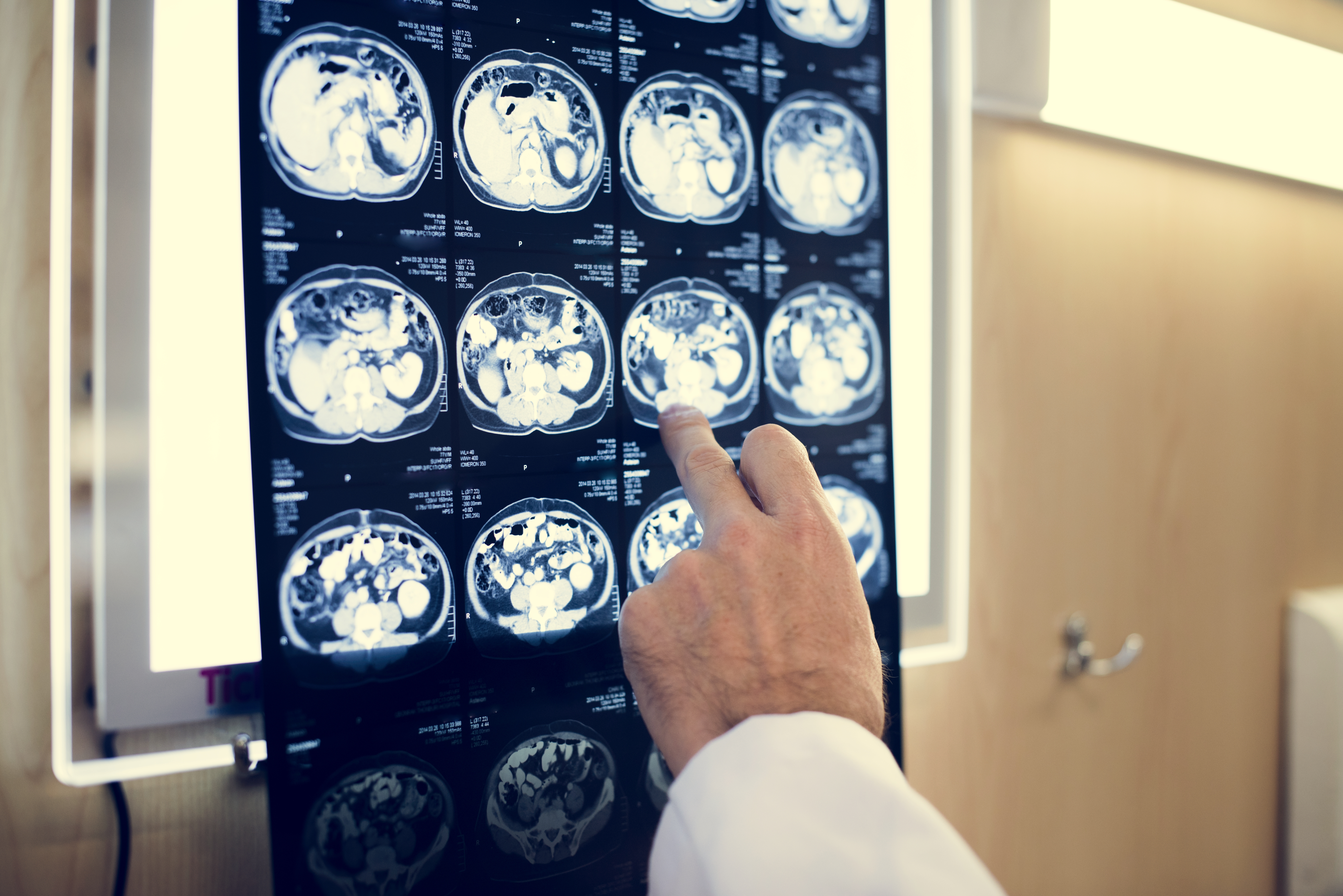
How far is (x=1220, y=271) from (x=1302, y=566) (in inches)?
23.6

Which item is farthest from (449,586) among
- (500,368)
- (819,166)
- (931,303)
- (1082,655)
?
(1082,655)

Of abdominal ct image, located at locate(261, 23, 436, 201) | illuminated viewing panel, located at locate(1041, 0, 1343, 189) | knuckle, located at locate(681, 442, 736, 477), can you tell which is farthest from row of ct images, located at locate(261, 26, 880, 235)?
illuminated viewing panel, located at locate(1041, 0, 1343, 189)

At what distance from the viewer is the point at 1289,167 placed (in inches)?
46.2

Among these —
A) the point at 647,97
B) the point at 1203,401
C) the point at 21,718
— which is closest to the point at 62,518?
the point at 21,718

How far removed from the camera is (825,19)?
77 cm

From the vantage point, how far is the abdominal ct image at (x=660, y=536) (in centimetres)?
69

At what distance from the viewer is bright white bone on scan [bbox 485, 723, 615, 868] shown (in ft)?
2.13

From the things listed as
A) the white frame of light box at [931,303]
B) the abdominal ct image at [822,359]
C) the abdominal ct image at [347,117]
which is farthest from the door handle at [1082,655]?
the abdominal ct image at [347,117]

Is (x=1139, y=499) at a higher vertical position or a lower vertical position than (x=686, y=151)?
lower

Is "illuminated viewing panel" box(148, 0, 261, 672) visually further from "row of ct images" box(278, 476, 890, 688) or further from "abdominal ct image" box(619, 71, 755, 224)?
"abdominal ct image" box(619, 71, 755, 224)

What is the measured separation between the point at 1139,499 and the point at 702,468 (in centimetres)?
90

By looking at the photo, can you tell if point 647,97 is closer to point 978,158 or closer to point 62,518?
point 978,158

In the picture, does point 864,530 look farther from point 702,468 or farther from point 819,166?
point 819,166

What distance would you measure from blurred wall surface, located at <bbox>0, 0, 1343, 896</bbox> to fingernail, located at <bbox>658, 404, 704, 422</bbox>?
528 millimetres
